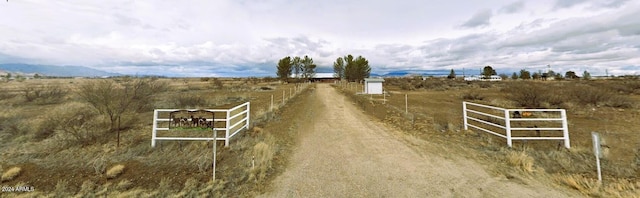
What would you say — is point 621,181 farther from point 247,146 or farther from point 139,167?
point 139,167

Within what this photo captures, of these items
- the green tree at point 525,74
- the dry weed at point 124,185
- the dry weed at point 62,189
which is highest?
the green tree at point 525,74

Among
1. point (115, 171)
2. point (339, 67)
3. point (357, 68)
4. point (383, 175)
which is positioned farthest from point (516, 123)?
point (339, 67)

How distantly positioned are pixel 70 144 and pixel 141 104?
583 centimetres

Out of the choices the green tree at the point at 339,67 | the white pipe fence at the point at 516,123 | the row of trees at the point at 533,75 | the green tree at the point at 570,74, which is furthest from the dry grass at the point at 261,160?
the green tree at the point at 570,74

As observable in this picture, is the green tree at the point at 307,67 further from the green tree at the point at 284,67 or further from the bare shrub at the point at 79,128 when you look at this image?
the bare shrub at the point at 79,128

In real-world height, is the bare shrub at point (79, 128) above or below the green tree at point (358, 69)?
below

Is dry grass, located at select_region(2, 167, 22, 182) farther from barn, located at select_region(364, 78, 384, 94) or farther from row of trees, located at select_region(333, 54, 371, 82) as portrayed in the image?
row of trees, located at select_region(333, 54, 371, 82)

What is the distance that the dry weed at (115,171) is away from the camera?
5423mm

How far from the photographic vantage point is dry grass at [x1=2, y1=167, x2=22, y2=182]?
5.54 m

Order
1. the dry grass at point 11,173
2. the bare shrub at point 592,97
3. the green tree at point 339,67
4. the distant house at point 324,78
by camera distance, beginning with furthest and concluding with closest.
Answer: the distant house at point 324,78
the green tree at point 339,67
the bare shrub at point 592,97
the dry grass at point 11,173

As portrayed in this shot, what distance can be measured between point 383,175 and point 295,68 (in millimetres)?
72513

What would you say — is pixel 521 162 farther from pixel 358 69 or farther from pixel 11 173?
pixel 358 69

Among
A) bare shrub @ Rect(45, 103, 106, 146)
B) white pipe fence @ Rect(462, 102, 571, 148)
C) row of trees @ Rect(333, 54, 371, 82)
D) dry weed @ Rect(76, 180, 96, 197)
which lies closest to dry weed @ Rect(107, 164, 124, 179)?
dry weed @ Rect(76, 180, 96, 197)

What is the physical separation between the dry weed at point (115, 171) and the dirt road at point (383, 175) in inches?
140
